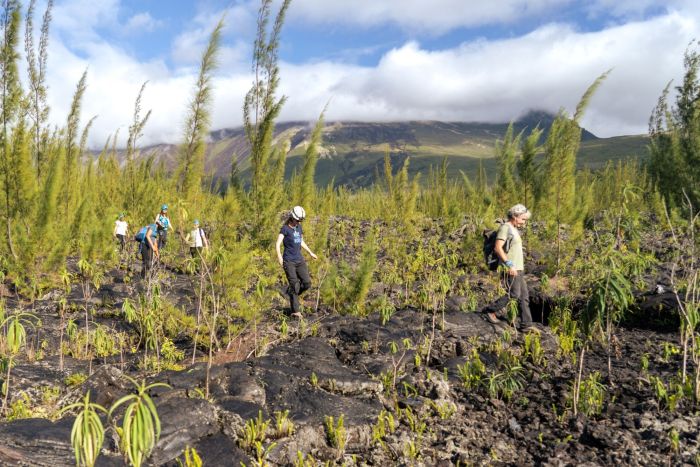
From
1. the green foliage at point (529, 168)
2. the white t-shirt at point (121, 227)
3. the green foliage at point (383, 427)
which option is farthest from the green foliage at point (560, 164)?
the white t-shirt at point (121, 227)

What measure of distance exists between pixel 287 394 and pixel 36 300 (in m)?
6.37

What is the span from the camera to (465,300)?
319 inches

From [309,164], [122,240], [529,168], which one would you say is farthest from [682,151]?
[122,240]

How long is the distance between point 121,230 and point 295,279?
7301mm

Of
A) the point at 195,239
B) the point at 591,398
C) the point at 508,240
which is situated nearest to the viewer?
the point at 591,398

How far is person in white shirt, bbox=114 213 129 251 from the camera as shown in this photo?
12438 millimetres

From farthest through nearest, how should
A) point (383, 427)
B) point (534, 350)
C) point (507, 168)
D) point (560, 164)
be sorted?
point (507, 168), point (560, 164), point (534, 350), point (383, 427)

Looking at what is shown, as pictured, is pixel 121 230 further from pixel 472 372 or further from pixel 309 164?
pixel 472 372

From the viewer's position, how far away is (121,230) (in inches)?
492

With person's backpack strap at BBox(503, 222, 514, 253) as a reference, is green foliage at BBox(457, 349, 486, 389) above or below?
below

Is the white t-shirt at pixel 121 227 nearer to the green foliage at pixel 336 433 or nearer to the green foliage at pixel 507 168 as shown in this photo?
the green foliage at pixel 507 168

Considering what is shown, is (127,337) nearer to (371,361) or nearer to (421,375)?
(371,361)

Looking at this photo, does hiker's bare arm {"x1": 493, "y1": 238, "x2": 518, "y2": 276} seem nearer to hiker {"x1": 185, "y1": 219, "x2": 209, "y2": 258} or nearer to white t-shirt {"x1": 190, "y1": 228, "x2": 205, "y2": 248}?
hiker {"x1": 185, "y1": 219, "x2": 209, "y2": 258}

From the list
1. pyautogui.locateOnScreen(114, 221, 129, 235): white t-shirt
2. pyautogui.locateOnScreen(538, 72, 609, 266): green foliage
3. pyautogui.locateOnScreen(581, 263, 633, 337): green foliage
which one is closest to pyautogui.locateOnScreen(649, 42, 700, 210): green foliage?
pyautogui.locateOnScreen(538, 72, 609, 266): green foliage
